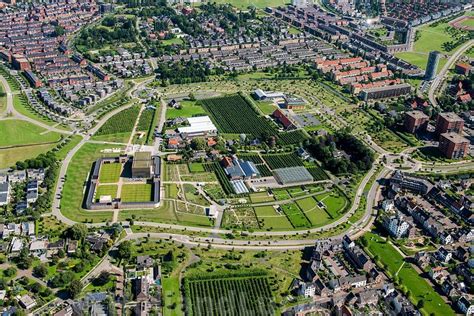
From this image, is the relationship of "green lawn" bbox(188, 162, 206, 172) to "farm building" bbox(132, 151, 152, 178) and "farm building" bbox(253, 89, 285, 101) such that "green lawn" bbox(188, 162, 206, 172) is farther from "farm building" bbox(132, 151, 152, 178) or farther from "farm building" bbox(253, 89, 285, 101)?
"farm building" bbox(253, 89, 285, 101)

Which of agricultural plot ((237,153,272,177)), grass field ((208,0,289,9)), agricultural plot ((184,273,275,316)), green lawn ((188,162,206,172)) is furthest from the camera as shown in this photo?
grass field ((208,0,289,9))

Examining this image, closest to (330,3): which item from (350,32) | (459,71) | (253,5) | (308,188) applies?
(253,5)

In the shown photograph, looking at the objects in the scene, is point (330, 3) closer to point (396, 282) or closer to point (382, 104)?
point (382, 104)

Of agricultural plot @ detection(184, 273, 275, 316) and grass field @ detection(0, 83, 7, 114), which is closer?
agricultural plot @ detection(184, 273, 275, 316)

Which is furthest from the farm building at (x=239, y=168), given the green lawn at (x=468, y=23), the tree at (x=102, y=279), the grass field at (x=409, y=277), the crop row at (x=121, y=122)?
the green lawn at (x=468, y=23)

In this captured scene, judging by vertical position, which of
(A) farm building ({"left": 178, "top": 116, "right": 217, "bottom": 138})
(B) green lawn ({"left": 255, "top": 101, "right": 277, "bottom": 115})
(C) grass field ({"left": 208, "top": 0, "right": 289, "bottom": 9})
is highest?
(C) grass field ({"left": 208, "top": 0, "right": 289, "bottom": 9})

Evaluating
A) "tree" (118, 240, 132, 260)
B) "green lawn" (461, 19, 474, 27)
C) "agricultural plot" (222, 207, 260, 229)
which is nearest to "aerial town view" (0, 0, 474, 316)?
"tree" (118, 240, 132, 260)

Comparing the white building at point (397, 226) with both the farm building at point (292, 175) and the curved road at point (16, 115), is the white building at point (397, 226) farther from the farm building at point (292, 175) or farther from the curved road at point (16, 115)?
the curved road at point (16, 115)
